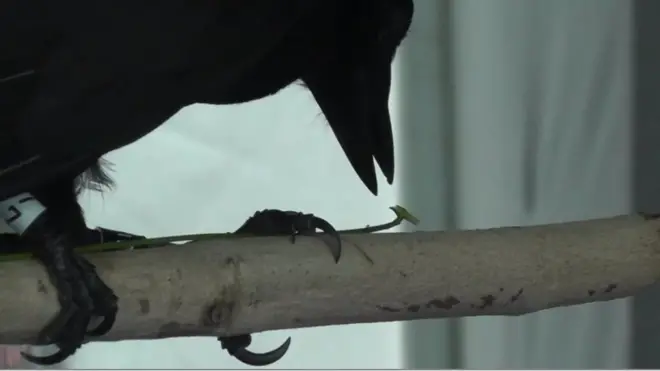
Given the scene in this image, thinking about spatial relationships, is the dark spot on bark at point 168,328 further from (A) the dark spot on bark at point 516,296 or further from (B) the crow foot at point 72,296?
(A) the dark spot on bark at point 516,296

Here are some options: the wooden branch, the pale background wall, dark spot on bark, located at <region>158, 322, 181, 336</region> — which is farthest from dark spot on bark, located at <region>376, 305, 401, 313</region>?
the pale background wall

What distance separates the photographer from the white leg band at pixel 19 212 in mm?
503

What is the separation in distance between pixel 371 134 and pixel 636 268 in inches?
7.3

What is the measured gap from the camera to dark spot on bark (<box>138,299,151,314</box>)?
417 millimetres

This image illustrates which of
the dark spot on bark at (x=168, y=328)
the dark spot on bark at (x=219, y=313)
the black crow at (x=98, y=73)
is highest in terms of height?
the black crow at (x=98, y=73)

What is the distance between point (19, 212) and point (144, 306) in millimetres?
131

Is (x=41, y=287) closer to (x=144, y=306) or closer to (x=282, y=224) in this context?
(x=144, y=306)

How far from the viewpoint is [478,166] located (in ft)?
2.97

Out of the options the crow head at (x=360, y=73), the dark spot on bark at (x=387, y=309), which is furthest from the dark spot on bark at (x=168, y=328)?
the crow head at (x=360, y=73)

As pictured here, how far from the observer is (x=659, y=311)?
35.4 inches

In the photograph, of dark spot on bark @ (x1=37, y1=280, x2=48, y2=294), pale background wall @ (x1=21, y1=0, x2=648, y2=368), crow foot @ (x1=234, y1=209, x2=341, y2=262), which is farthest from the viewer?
pale background wall @ (x1=21, y1=0, x2=648, y2=368)

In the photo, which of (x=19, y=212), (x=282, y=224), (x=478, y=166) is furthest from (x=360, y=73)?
(x=478, y=166)

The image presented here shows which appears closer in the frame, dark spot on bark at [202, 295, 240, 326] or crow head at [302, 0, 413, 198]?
dark spot on bark at [202, 295, 240, 326]

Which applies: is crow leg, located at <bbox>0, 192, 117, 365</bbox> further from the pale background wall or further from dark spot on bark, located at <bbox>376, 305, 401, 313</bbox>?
the pale background wall
